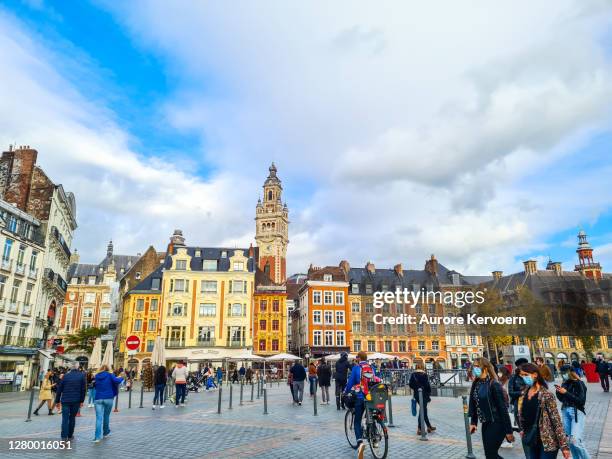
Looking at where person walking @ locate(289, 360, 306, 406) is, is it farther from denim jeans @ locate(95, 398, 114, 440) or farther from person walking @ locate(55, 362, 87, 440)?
person walking @ locate(55, 362, 87, 440)

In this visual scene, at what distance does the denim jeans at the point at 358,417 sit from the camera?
8.26 m

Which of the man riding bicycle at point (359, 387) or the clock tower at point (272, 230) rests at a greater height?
the clock tower at point (272, 230)

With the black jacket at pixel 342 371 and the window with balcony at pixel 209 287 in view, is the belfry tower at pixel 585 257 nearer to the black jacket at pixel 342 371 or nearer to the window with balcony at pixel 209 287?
the window with balcony at pixel 209 287

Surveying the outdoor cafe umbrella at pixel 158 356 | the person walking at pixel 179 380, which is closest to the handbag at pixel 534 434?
the person walking at pixel 179 380

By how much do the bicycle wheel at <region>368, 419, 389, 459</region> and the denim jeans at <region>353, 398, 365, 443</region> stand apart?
332 millimetres

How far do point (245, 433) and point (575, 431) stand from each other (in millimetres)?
6982

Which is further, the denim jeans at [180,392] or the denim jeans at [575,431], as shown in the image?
the denim jeans at [180,392]

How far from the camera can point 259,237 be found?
4158 inches

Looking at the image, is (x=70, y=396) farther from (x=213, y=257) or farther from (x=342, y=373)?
(x=213, y=257)

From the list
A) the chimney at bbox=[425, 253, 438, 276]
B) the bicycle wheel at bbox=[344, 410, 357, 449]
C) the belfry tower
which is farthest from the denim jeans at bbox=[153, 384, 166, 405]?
the belfry tower

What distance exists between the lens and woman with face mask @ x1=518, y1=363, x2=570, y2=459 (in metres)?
5.36

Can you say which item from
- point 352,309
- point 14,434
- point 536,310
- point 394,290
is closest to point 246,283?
point 352,309

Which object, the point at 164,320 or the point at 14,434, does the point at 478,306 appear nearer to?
the point at 164,320

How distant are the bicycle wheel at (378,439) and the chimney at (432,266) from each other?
60.1 meters
